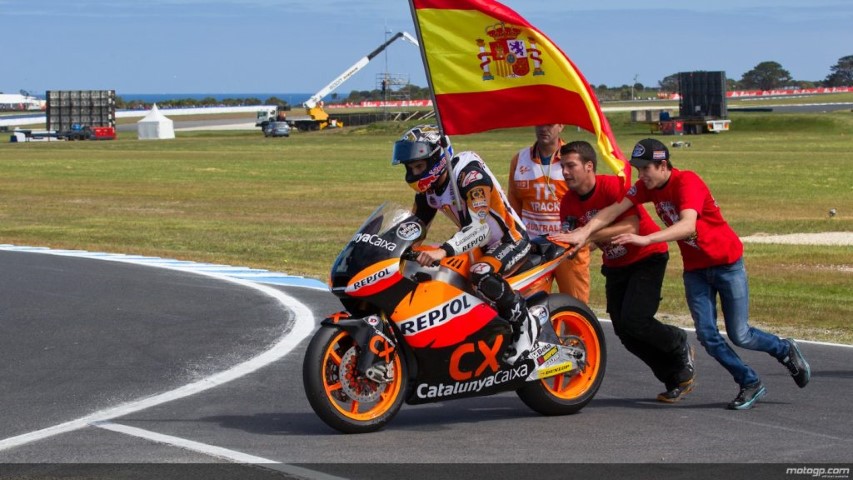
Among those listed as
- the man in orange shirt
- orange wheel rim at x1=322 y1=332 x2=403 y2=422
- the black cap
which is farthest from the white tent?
orange wheel rim at x1=322 y1=332 x2=403 y2=422

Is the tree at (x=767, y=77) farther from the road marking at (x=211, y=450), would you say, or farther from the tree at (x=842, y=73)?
the road marking at (x=211, y=450)

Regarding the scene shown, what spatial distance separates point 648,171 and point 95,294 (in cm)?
731

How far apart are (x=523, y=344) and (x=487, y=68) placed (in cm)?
189

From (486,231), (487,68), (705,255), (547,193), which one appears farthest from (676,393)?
(487,68)

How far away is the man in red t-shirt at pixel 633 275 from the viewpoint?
26.8 feet

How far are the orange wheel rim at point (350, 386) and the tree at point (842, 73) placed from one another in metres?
180

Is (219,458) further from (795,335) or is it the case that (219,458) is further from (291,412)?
(795,335)

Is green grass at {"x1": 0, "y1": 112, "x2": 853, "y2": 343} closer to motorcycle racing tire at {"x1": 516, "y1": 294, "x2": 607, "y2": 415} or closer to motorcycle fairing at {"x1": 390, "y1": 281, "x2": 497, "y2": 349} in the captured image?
motorcycle racing tire at {"x1": 516, "y1": 294, "x2": 607, "y2": 415}

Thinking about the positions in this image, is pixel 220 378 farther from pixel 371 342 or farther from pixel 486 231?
pixel 486 231

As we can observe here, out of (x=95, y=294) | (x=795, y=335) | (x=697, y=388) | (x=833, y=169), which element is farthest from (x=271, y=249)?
(x=833, y=169)

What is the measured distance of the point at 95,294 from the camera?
524 inches

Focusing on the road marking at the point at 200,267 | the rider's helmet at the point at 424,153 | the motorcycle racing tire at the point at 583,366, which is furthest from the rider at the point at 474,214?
the road marking at the point at 200,267

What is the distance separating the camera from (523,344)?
7750 mm

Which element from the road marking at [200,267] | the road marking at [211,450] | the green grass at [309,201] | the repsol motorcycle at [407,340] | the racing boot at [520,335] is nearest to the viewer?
the road marking at [211,450]
